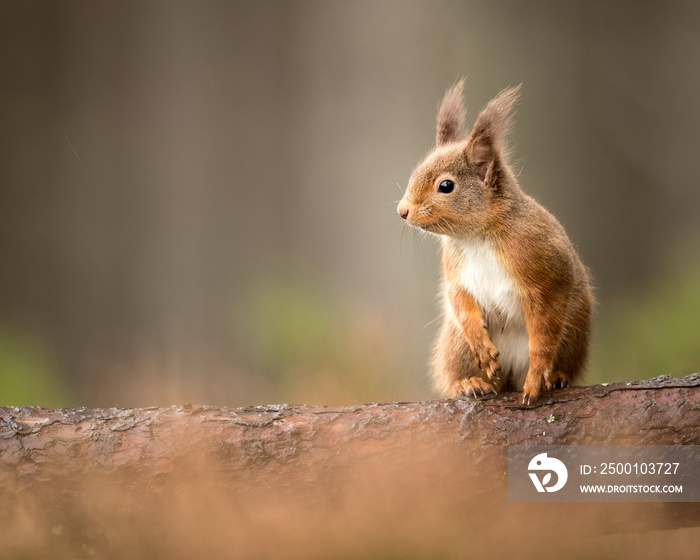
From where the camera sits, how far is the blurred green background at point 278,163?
2.39 m

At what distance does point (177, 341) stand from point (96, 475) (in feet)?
4.49

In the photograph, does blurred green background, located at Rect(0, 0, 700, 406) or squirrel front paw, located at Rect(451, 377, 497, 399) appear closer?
squirrel front paw, located at Rect(451, 377, 497, 399)

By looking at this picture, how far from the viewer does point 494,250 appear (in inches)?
54.0

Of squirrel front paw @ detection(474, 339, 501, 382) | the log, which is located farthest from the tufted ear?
the log

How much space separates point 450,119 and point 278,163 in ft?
3.91

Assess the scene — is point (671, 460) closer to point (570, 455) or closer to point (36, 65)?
point (570, 455)

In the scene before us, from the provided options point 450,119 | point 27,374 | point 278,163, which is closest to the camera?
point 450,119

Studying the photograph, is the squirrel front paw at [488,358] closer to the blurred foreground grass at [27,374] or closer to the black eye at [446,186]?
the black eye at [446,186]

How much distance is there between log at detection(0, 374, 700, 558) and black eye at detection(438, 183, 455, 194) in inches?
17.9

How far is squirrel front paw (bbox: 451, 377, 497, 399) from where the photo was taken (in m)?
1.36

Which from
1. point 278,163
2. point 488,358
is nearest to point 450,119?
point 488,358

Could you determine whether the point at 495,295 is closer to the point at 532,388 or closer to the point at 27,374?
the point at 532,388

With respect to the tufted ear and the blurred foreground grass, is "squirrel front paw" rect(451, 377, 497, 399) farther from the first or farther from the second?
the blurred foreground grass

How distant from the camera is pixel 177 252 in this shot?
2.62 m
